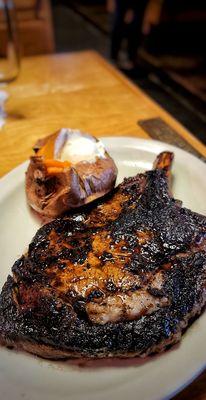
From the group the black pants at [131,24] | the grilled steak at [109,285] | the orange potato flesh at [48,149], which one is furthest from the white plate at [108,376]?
the black pants at [131,24]

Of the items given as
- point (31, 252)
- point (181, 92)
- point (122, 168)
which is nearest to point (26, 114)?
point (122, 168)

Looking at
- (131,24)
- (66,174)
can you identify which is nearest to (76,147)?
(66,174)

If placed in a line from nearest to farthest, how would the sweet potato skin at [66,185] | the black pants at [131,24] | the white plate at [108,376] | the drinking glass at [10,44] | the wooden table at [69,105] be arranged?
the white plate at [108,376], the sweet potato skin at [66,185], the wooden table at [69,105], the drinking glass at [10,44], the black pants at [131,24]

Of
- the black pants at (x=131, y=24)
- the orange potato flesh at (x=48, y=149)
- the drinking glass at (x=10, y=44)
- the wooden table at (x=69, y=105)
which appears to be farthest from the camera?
the black pants at (x=131, y=24)

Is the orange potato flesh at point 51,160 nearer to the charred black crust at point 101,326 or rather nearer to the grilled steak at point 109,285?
the grilled steak at point 109,285

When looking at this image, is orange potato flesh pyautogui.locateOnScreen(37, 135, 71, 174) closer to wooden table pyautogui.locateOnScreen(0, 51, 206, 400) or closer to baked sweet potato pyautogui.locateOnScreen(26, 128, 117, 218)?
baked sweet potato pyautogui.locateOnScreen(26, 128, 117, 218)

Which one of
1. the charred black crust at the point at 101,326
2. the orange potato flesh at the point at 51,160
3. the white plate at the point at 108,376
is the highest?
the orange potato flesh at the point at 51,160

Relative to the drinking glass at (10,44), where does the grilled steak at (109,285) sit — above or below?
below
